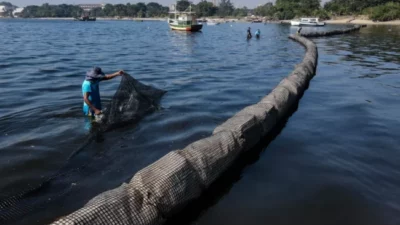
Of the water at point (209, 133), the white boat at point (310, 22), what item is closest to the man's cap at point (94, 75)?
the water at point (209, 133)

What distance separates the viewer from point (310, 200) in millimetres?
5648

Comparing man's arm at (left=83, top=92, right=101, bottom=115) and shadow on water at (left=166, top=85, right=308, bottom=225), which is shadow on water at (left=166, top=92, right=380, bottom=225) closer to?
shadow on water at (left=166, top=85, right=308, bottom=225)

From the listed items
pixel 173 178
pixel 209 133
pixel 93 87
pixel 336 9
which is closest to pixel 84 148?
pixel 93 87

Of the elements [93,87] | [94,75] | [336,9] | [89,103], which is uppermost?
[336,9]

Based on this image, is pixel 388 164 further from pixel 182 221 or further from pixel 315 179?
pixel 182 221

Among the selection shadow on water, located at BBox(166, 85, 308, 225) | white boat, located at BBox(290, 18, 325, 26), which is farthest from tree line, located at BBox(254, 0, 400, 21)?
shadow on water, located at BBox(166, 85, 308, 225)

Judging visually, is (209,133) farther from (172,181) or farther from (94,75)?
(172,181)

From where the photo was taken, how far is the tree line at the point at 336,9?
8019 cm

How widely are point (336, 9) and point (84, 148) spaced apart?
378ft

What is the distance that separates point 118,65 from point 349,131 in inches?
590

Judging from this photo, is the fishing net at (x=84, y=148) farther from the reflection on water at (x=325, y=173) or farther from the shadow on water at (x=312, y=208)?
the reflection on water at (x=325, y=173)

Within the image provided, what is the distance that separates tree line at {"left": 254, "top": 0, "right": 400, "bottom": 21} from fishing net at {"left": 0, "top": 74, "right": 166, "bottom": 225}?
8335 cm

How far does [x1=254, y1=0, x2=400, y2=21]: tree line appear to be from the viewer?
263 feet

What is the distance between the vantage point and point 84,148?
301 inches
